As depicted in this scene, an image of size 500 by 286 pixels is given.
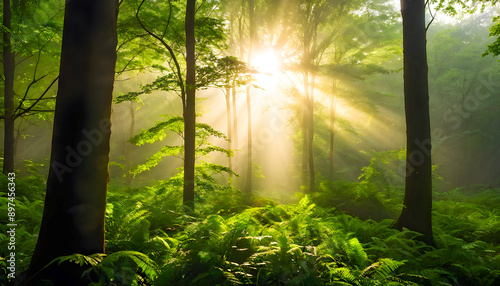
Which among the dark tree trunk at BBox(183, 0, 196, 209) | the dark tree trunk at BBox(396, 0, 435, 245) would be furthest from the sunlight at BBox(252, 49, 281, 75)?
the dark tree trunk at BBox(396, 0, 435, 245)

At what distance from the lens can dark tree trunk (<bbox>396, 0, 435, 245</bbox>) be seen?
571 cm

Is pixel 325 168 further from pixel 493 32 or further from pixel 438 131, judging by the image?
pixel 493 32

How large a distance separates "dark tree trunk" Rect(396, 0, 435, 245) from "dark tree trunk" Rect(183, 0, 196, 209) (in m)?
4.85

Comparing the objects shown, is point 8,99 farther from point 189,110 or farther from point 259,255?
point 259,255

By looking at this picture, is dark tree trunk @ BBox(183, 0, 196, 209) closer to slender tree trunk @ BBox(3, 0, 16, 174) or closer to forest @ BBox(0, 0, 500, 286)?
forest @ BBox(0, 0, 500, 286)

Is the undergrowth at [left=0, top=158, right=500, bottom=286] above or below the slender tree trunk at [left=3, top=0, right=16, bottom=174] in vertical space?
below

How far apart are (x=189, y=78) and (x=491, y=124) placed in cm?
3390

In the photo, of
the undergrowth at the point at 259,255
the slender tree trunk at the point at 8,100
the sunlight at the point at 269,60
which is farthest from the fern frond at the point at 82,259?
the sunlight at the point at 269,60

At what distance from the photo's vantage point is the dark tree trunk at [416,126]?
571cm

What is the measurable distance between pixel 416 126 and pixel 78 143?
6068 mm

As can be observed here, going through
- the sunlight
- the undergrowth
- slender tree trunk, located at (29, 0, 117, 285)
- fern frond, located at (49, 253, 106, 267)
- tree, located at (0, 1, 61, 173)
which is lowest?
the undergrowth

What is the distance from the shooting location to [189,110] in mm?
7070

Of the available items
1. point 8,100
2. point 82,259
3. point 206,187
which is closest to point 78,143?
point 82,259

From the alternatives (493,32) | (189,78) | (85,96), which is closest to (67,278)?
(85,96)
